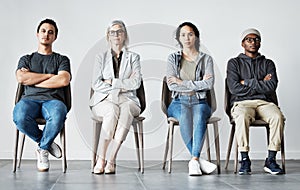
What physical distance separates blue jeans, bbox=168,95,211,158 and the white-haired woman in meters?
0.29

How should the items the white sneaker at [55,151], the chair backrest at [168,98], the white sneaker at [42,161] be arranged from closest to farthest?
the white sneaker at [42,161] → the white sneaker at [55,151] → the chair backrest at [168,98]

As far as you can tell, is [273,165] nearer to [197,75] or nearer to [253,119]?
[253,119]

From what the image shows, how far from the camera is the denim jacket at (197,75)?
3.51 meters

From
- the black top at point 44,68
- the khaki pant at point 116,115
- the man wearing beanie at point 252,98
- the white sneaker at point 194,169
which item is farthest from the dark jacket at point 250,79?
the black top at point 44,68

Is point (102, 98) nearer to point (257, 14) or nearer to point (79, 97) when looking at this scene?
point (79, 97)

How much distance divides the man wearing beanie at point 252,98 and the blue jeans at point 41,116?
1260 mm

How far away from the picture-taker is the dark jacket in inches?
143

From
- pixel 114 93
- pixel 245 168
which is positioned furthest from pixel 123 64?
pixel 245 168

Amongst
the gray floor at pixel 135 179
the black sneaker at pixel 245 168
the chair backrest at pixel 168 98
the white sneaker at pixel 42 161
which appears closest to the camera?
the gray floor at pixel 135 179

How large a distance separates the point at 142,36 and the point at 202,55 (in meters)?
0.89

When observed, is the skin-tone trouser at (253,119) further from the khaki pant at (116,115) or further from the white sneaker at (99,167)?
the white sneaker at (99,167)

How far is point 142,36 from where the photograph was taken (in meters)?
4.40

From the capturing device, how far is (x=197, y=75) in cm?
362

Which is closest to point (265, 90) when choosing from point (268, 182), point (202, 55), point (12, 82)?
point (202, 55)
